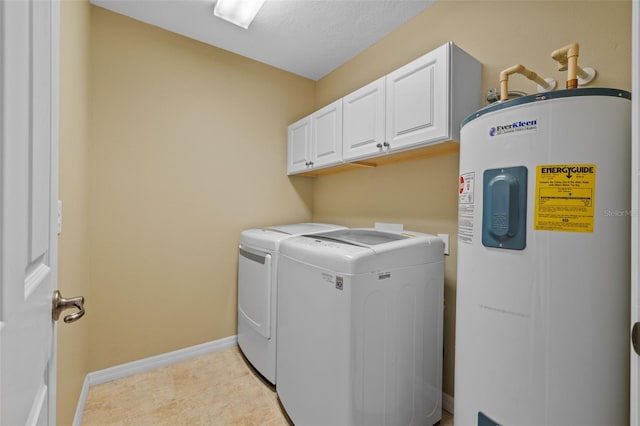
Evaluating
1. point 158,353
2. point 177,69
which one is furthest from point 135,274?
point 177,69

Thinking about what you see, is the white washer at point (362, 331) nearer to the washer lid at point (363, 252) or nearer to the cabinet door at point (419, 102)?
the washer lid at point (363, 252)

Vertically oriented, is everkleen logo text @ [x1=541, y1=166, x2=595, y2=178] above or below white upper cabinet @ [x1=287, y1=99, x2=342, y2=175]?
below

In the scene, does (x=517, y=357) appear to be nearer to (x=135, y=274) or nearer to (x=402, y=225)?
(x=402, y=225)

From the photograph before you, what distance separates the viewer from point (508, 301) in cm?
99

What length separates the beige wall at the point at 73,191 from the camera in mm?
1169

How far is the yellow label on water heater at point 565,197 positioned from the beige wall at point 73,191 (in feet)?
5.80

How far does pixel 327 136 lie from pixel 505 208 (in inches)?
61.3

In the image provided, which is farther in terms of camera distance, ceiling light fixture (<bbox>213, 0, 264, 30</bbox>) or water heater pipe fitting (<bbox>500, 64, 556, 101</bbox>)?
ceiling light fixture (<bbox>213, 0, 264, 30</bbox>)

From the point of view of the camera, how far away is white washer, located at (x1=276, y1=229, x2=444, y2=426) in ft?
4.11

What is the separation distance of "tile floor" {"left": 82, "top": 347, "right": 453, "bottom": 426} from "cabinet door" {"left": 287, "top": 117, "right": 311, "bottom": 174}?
5.71ft

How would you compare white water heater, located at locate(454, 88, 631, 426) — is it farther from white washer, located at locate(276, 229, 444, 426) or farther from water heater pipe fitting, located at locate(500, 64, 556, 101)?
white washer, located at locate(276, 229, 444, 426)

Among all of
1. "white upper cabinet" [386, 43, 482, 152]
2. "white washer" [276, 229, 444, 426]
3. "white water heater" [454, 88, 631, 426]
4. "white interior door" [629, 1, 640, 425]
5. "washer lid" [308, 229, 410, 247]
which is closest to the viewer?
"white interior door" [629, 1, 640, 425]

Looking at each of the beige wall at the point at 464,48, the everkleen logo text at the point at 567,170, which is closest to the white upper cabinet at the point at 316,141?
the beige wall at the point at 464,48

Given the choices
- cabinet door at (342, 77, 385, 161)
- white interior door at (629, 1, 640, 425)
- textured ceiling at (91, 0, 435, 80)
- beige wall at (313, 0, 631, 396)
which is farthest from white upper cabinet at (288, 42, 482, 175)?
white interior door at (629, 1, 640, 425)
